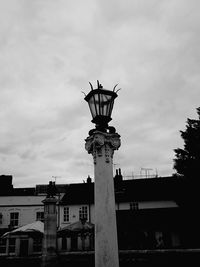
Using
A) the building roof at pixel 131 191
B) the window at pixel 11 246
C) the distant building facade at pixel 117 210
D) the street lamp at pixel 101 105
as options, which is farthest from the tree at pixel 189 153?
the window at pixel 11 246

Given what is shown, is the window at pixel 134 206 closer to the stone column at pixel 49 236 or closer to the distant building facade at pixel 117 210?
the distant building facade at pixel 117 210

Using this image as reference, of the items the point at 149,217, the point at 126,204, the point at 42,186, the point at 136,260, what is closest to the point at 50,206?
the point at 136,260

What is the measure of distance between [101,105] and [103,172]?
3.21 ft

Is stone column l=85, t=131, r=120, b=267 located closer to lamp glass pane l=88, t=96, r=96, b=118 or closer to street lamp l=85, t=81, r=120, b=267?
street lamp l=85, t=81, r=120, b=267

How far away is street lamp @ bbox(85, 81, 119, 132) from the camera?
422cm

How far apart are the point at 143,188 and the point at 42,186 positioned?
47.4 ft

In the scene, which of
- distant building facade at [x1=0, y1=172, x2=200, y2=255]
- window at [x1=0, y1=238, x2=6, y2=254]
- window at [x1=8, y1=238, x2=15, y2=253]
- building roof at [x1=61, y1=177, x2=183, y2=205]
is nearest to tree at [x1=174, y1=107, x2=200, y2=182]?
distant building facade at [x1=0, y1=172, x2=200, y2=255]

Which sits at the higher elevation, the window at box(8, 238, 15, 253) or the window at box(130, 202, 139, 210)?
the window at box(130, 202, 139, 210)

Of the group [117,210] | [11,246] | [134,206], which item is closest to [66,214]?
[117,210]

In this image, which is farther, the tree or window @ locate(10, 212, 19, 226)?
window @ locate(10, 212, 19, 226)

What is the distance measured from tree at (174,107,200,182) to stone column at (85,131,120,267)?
61.5 ft

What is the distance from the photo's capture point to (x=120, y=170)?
34906 millimetres

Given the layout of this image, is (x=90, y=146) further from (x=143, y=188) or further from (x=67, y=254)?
(x=143, y=188)

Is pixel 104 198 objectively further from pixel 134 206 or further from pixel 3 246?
pixel 3 246
